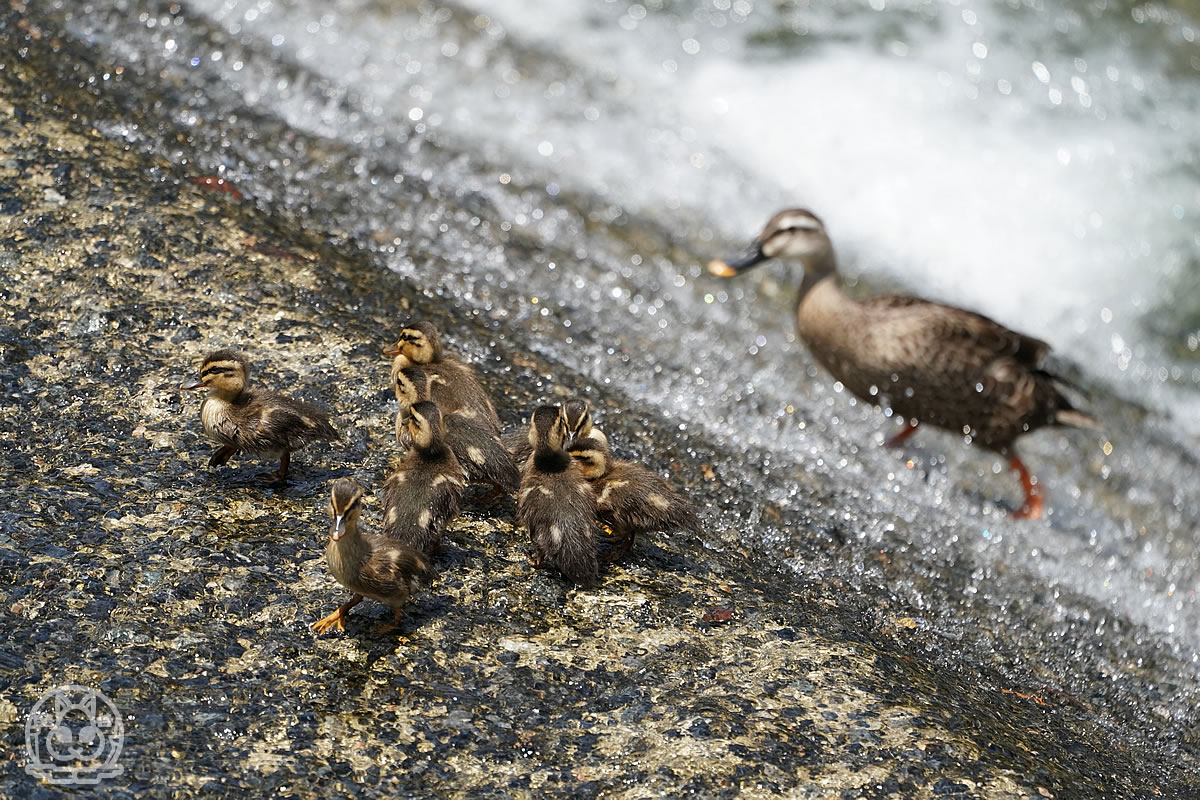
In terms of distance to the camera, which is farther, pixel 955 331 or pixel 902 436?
pixel 902 436

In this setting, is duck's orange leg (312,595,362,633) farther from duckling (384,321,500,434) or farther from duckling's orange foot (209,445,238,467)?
duckling (384,321,500,434)

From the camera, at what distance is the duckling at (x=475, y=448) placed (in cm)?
457

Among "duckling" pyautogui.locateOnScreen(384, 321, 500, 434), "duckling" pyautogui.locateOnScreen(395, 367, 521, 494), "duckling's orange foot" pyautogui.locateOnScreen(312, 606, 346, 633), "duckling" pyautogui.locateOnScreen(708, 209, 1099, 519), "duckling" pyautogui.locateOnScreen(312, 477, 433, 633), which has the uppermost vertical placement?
"duckling" pyautogui.locateOnScreen(708, 209, 1099, 519)

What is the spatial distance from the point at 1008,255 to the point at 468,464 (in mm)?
7296

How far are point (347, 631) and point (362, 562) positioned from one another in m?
0.32

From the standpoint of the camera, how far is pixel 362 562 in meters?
3.75

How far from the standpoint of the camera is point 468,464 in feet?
15.0

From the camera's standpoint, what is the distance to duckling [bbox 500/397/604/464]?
4.63m

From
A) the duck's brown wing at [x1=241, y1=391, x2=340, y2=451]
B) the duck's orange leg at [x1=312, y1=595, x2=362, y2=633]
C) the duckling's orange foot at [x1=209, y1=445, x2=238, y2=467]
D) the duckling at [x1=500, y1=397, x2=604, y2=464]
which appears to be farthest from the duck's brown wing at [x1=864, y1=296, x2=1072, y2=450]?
the duck's orange leg at [x1=312, y1=595, x2=362, y2=633]

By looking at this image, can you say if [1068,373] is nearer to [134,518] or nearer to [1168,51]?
[1168,51]

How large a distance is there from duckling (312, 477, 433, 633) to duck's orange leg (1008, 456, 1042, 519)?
4589 millimetres

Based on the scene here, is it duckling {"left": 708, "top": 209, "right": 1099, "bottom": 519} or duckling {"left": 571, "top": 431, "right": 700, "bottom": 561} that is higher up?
duckling {"left": 708, "top": 209, "right": 1099, "bottom": 519}

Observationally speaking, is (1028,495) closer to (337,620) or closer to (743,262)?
(743,262)

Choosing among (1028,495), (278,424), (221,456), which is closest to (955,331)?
(1028,495)
